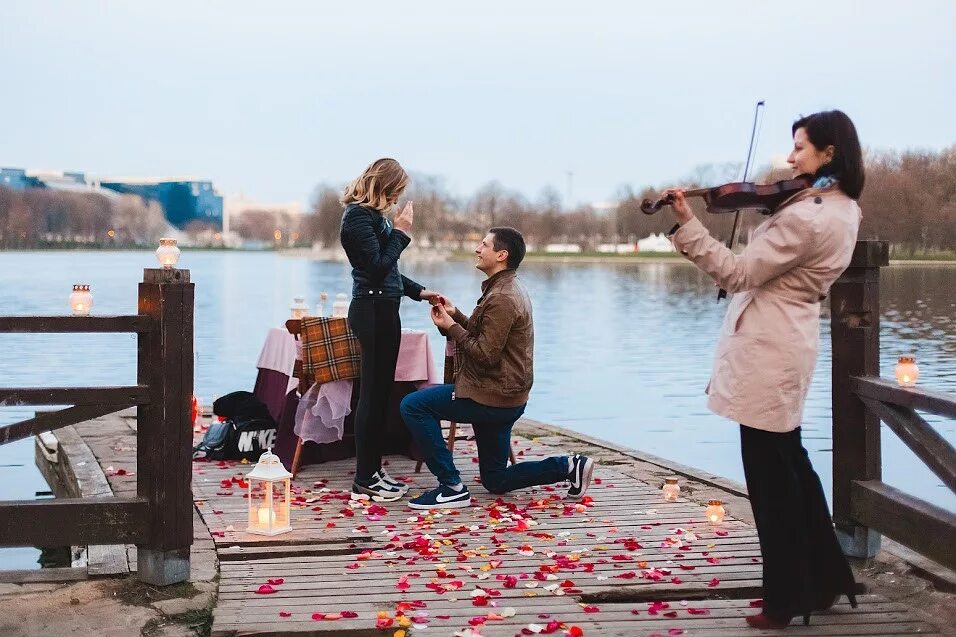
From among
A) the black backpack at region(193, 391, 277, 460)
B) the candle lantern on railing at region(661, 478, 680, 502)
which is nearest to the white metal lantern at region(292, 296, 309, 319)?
the black backpack at region(193, 391, 277, 460)

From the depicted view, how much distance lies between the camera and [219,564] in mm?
5203

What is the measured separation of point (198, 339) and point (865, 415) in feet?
80.7

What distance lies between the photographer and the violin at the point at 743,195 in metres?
4.01

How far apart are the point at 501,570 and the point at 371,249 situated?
2.11 m

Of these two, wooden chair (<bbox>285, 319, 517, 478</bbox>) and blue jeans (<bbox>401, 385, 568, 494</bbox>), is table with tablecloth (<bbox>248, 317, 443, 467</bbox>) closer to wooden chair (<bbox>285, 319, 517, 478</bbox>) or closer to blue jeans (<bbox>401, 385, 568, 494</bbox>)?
wooden chair (<bbox>285, 319, 517, 478</bbox>)

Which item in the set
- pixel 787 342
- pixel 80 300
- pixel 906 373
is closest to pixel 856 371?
pixel 906 373

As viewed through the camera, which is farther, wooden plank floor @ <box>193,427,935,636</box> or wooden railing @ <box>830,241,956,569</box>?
wooden railing @ <box>830,241,956,569</box>

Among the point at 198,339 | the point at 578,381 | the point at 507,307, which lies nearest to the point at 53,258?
the point at 198,339

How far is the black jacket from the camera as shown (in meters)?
6.39

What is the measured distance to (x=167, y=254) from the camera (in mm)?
4914

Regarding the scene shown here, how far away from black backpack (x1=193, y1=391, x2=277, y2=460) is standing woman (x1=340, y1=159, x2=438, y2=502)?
1.40 meters

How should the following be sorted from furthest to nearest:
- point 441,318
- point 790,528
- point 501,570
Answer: point 441,318
point 501,570
point 790,528

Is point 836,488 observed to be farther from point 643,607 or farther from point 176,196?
point 176,196

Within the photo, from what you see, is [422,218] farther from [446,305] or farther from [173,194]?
[446,305]
